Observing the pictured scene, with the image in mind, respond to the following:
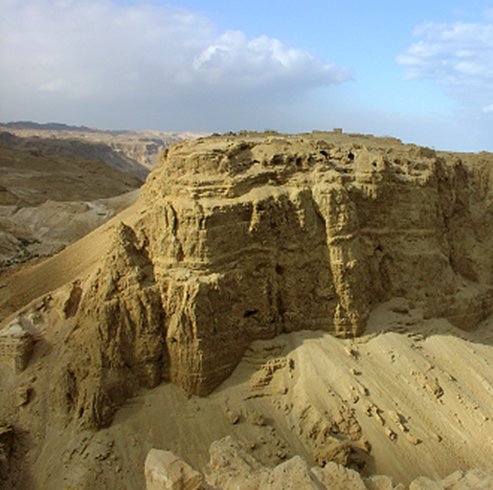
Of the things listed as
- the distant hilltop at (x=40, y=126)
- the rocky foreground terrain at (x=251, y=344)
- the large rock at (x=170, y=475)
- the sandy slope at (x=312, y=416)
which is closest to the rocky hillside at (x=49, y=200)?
the rocky foreground terrain at (x=251, y=344)

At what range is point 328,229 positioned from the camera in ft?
40.1

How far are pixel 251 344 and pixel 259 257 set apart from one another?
2006 mm

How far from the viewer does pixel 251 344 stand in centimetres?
1161

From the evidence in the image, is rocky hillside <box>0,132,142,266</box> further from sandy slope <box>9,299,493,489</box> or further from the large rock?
the large rock

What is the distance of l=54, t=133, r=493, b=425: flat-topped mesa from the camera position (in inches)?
424

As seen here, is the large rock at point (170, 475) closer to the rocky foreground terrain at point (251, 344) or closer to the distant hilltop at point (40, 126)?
the rocky foreground terrain at point (251, 344)

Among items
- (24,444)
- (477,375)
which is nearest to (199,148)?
(24,444)

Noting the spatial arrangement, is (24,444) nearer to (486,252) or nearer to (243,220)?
(243,220)

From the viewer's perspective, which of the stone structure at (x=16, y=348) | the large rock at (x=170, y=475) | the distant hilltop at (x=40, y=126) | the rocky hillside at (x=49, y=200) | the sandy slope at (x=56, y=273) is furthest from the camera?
the distant hilltop at (x=40, y=126)

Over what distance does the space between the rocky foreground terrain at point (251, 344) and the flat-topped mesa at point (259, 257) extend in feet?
0.14

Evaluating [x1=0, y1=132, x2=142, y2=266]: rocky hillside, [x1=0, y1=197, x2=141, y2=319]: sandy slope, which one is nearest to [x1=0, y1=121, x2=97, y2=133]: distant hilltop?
[x1=0, y1=132, x2=142, y2=266]: rocky hillside

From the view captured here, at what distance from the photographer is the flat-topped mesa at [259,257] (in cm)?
1077

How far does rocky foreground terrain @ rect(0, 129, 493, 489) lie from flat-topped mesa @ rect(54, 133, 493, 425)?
0.04 meters

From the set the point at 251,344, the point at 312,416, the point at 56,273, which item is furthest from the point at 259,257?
the point at 56,273
